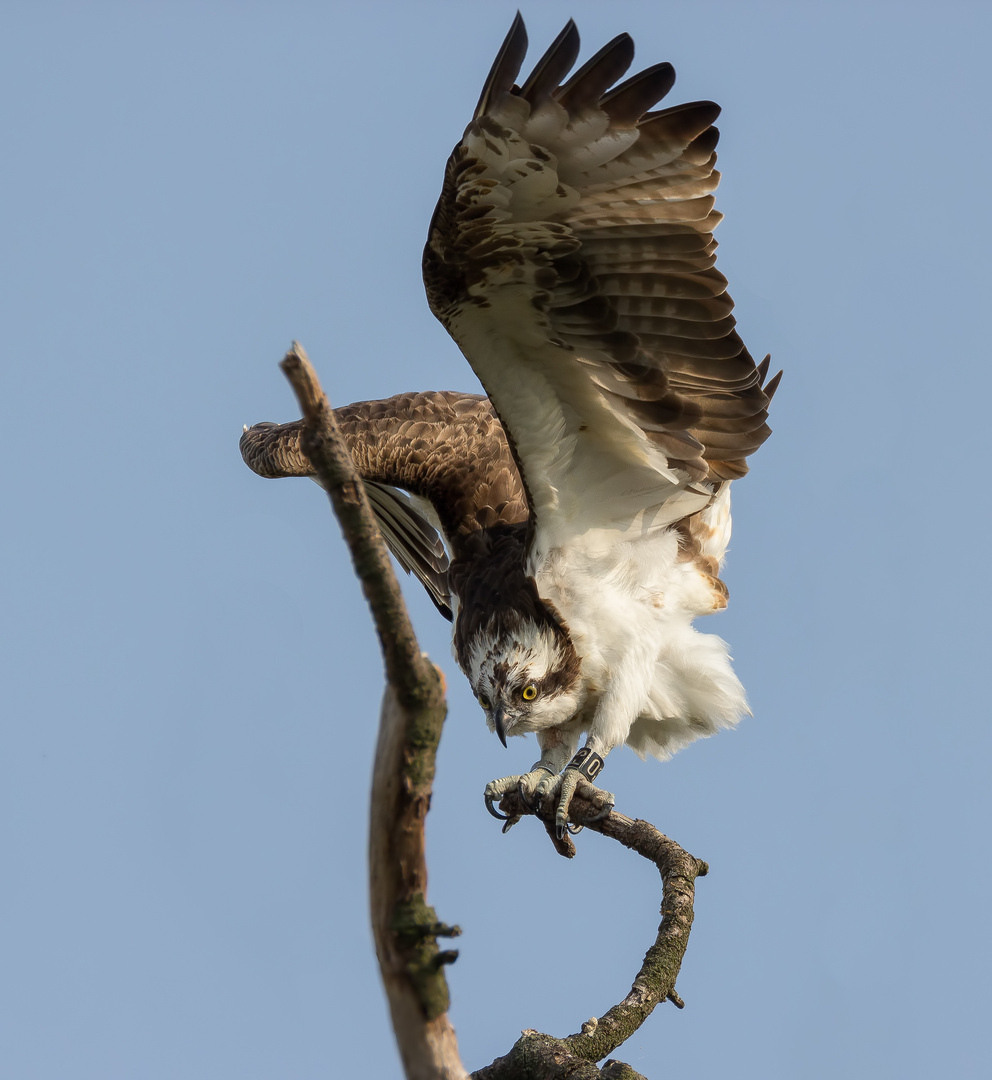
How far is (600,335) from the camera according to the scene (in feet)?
19.4

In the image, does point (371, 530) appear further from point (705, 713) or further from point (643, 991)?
point (705, 713)

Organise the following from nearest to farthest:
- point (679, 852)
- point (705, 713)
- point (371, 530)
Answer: point (371, 530), point (679, 852), point (705, 713)

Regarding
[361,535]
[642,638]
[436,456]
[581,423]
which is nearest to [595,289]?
[581,423]

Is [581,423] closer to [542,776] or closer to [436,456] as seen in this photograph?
[436,456]

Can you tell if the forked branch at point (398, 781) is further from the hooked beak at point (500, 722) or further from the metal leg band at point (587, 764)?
the hooked beak at point (500, 722)

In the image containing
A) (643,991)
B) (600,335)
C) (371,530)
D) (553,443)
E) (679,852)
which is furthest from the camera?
(553,443)

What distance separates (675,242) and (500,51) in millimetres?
1263

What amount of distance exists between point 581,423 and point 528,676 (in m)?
1.35

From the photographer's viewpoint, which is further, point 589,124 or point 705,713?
point 705,713

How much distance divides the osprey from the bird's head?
0.04 ft

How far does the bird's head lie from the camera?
251 inches

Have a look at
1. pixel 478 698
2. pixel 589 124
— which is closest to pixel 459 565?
pixel 478 698

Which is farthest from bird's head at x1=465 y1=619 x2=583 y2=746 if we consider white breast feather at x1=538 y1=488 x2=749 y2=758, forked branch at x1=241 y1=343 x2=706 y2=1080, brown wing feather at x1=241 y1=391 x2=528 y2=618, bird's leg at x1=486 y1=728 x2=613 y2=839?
forked branch at x1=241 y1=343 x2=706 y2=1080

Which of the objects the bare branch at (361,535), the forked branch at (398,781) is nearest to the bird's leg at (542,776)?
the forked branch at (398,781)
